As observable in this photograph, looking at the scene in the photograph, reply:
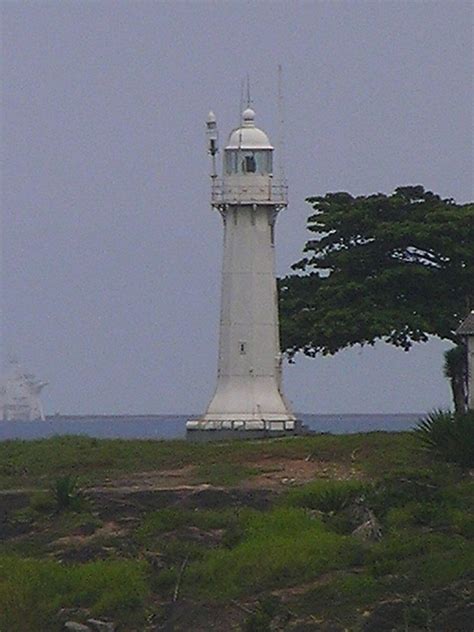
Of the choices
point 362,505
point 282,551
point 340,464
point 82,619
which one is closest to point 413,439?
point 340,464

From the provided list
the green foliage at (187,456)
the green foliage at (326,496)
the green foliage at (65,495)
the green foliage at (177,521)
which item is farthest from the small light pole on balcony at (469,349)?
the green foliage at (65,495)

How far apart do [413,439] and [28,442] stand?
435 inches

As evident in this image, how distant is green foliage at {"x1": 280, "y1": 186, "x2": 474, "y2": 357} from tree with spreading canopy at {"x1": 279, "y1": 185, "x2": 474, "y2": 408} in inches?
1.0

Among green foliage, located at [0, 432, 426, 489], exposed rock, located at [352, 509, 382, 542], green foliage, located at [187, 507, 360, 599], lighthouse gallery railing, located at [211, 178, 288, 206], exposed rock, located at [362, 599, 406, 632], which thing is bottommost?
exposed rock, located at [362, 599, 406, 632]

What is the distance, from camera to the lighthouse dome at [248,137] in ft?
179

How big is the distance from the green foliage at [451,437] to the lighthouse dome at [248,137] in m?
14.2

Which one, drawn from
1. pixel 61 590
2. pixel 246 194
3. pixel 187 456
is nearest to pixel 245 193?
pixel 246 194

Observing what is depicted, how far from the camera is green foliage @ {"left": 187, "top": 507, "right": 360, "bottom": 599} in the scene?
34.7 meters

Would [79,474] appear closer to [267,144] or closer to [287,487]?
[287,487]

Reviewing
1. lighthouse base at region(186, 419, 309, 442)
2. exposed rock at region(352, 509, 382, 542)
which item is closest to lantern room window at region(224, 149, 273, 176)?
lighthouse base at region(186, 419, 309, 442)

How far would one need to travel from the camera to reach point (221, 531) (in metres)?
37.6

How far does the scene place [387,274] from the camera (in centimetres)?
5369

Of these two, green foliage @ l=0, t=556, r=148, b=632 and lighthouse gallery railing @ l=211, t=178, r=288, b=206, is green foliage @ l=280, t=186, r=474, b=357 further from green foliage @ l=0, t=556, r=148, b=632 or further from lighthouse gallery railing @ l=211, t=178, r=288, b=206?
green foliage @ l=0, t=556, r=148, b=632

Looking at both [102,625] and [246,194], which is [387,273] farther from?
[102,625]
